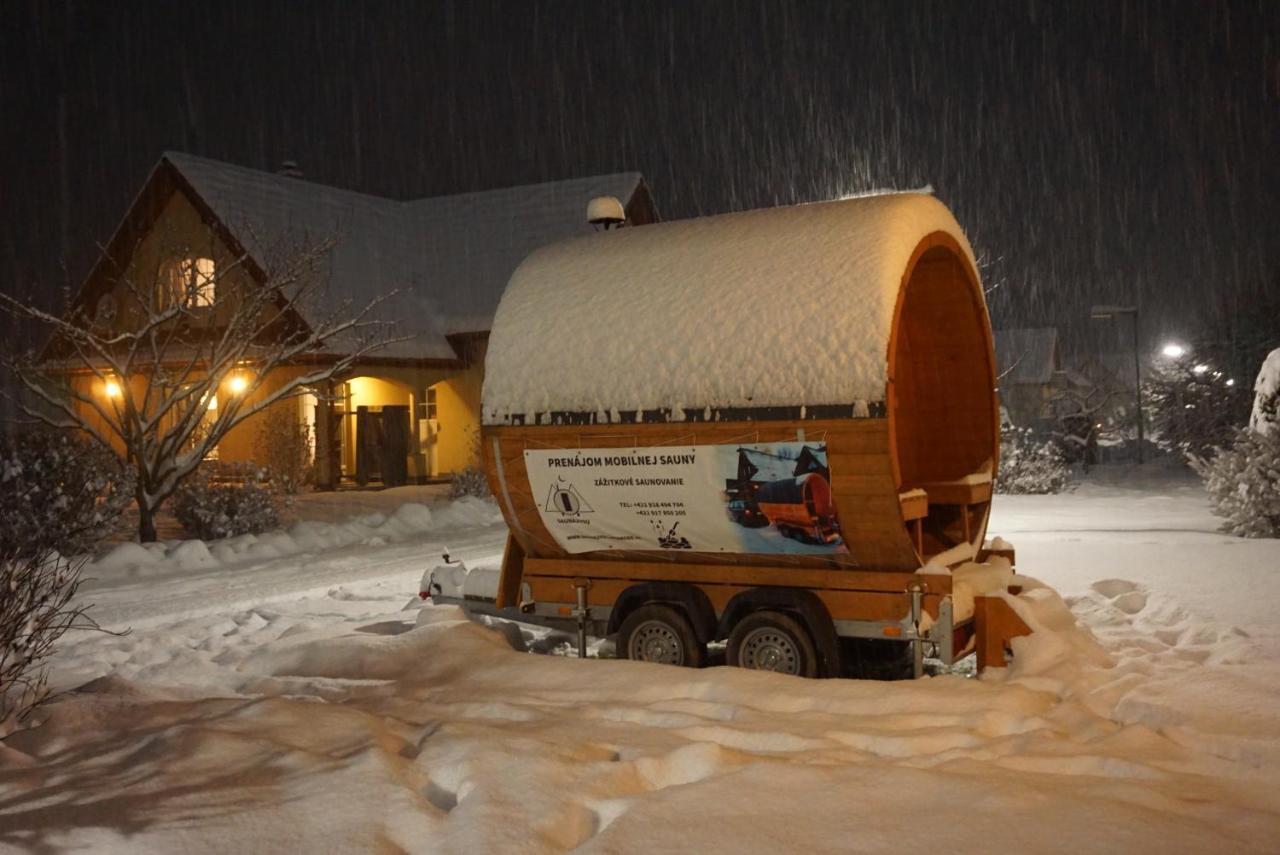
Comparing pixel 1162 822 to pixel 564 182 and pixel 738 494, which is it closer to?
pixel 738 494

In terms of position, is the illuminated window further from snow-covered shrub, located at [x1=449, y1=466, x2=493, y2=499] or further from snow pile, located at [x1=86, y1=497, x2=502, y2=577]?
snow pile, located at [x1=86, y1=497, x2=502, y2=577]

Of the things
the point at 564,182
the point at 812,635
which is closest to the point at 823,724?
the point at 812,635

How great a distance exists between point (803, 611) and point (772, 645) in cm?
42

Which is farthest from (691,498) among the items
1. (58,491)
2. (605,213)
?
Result: (58,491)

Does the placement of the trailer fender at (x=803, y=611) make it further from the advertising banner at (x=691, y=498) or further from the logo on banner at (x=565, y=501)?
the logo on banner at (x=565, y=501)

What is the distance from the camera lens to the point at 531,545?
8.98 m

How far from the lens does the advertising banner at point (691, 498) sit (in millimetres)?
7379

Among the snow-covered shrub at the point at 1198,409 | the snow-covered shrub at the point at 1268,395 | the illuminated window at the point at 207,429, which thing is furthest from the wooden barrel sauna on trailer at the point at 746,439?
the snow-covered shrub at the point at 1198,409

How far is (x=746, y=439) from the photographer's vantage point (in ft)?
24.6

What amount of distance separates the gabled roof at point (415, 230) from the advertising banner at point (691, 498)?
736 inches

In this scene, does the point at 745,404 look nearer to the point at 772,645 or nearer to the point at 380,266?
the point at 772,645

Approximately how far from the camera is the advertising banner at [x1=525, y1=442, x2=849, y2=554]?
7.38 m

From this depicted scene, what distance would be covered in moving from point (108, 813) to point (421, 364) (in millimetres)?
23909

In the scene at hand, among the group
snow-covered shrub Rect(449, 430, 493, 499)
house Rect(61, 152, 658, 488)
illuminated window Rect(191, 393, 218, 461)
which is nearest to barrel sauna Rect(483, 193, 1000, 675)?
snow-covered shrub Rect(449, 430, 493, 499)
